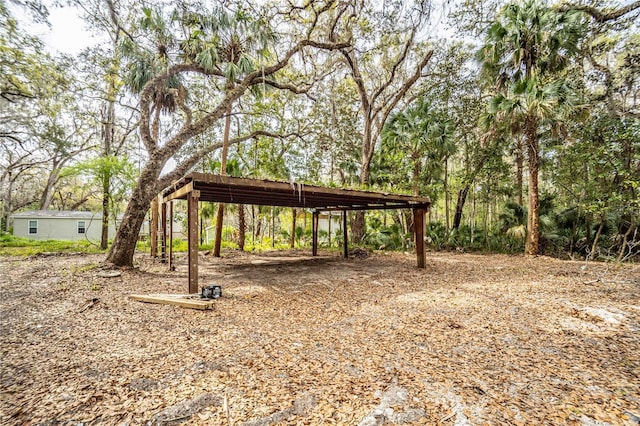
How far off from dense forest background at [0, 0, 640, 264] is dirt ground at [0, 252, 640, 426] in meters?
3.77

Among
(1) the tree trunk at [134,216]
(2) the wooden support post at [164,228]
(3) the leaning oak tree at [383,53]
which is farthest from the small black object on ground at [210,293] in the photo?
(3) the leaning oak tree at [383,53]

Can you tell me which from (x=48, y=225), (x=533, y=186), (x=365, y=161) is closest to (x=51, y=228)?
(x=48, y=225)

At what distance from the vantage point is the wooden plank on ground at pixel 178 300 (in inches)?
165

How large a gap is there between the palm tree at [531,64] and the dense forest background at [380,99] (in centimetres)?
5

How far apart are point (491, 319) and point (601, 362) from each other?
4.14 ft

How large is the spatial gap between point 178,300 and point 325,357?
278 cm

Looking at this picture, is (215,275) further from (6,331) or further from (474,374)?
(474,374)

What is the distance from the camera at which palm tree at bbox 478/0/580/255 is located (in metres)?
8.49

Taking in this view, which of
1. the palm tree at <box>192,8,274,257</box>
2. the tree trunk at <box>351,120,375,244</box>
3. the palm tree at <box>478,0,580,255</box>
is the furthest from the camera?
the tree trunk at <box>351,120,375,244</box>

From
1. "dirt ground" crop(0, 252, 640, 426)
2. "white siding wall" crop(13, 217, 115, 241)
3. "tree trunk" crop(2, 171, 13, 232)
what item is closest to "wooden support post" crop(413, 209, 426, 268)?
"dirt ground" crop(0, 252, 640, 426)

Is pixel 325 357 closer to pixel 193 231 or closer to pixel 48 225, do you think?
pixel 193 231

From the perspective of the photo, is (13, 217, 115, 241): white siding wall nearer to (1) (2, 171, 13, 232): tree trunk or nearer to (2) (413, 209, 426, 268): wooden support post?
(1) (2, 171, 13, 232): tree trunk

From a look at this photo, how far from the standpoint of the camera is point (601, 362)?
2.59 meters

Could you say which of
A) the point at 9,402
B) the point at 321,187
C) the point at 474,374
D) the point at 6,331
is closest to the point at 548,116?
the point at 321,187
